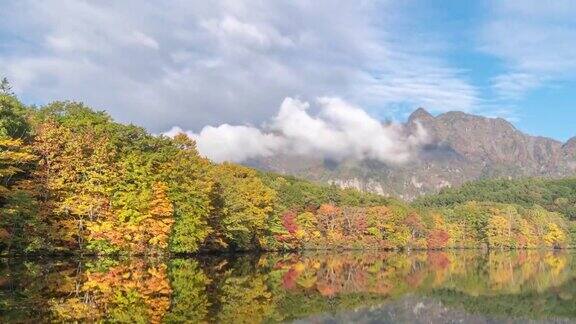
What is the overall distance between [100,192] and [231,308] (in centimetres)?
3113

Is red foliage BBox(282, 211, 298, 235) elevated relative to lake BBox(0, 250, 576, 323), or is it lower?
elevated

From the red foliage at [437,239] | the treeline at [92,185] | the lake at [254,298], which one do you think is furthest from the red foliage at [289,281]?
the red foliage at [437,239]

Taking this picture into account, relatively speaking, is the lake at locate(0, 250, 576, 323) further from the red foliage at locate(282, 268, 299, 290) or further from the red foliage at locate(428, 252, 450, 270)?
the red foliage at locate(428, 252, 450, 270)

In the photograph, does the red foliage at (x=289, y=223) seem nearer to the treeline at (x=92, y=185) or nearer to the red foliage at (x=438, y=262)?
the red foliage at (x=438, y=262)

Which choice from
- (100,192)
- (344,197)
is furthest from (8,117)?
(344,197)

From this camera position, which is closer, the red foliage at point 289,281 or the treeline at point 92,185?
the red foliage at point 289,281

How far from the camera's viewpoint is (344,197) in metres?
134

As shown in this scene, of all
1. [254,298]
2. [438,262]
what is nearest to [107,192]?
[254,298]

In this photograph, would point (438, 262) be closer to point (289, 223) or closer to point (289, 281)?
point (289, 223)

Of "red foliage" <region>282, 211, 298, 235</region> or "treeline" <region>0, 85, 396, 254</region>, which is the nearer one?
"treeline" <region>0, 85, 396, 254</region>

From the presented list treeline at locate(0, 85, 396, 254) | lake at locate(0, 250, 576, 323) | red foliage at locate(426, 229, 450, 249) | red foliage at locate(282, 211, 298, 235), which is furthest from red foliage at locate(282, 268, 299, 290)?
red foliage at locate(426, 229, 450, 249)

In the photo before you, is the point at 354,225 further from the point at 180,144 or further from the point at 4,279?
the point at 4,279

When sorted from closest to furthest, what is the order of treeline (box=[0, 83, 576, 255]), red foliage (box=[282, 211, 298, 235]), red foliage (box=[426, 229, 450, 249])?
treeline (box=[0, 83, 576, 255])
red foliage (box=[282, 211, 298, 235])
red foliage (box=[426, 229, 450, 249])

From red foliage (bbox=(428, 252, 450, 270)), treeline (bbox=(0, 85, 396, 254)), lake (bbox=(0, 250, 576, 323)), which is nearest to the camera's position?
lake (bbox=(0, 250, 576, 323))
